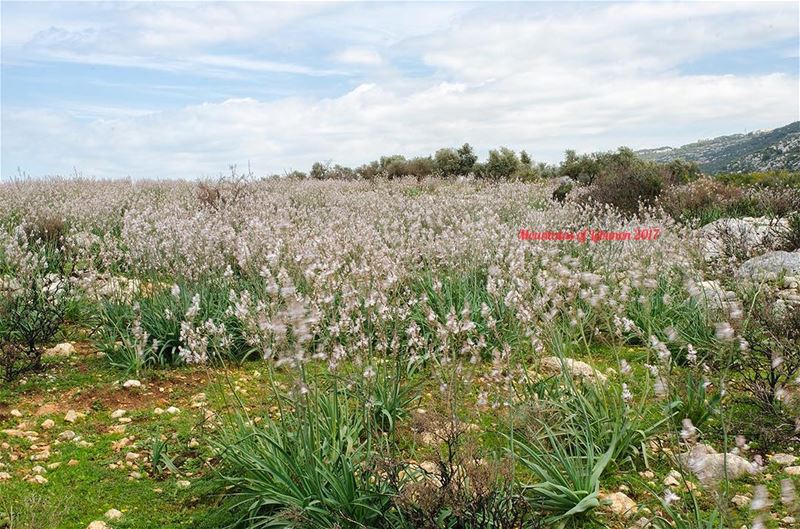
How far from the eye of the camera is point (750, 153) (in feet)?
156

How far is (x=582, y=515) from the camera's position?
3.48 m

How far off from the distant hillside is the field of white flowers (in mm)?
26666

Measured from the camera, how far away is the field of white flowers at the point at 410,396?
3.31 meters

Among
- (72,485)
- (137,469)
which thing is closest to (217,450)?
(137,469)

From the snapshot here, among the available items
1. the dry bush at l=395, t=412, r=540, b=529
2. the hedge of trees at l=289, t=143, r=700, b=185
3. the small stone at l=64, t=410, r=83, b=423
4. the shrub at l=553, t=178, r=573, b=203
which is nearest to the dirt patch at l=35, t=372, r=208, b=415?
the small stone at l=64, t=410, r=83, b=423

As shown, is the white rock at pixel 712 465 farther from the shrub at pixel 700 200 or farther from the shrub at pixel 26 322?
the shrub at pixel 700 200

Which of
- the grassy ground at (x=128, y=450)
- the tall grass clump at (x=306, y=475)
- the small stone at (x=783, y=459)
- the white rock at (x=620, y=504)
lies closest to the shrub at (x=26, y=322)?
the grassy ground at (x=128, y=450)

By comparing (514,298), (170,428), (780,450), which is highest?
(514,298)

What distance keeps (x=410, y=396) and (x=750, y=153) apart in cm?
5013

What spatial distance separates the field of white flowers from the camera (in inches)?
130

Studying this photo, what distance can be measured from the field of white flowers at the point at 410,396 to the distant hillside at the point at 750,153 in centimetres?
2667

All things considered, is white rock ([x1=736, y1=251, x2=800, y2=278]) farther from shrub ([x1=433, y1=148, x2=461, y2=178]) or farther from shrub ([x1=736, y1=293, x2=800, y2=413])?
shrub ([x1=433, y1=148, x2=461, y2=178])

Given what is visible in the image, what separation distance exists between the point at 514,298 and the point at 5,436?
12.4 feet

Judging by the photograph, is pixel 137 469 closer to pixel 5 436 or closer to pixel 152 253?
pixel 5 436
